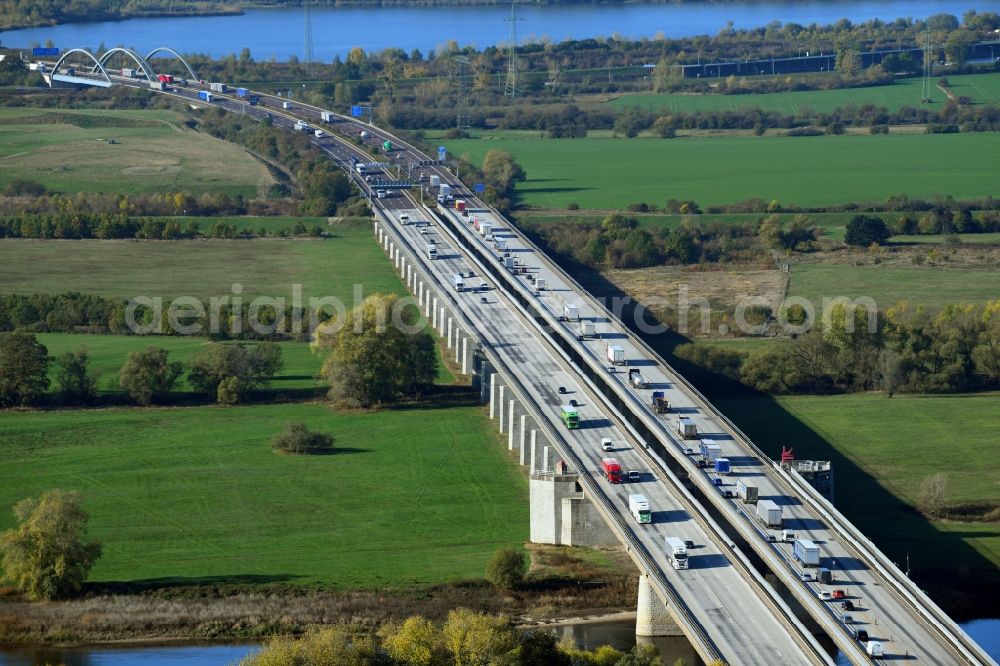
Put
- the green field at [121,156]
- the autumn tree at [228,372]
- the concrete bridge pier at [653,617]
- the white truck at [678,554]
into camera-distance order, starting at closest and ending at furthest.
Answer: the white truck at [678,554] < the concrete bridge pier at [653,617] < the autumn tree at [228,372] < the green field at [121,156]

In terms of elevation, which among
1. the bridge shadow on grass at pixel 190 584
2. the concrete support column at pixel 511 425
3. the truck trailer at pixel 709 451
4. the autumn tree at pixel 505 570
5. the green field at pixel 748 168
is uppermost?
the green field at pixel 748 168

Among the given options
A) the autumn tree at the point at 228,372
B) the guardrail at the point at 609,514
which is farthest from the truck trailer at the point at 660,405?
the autumn tree at the point at 228,372

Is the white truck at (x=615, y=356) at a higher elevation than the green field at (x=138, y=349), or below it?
higher

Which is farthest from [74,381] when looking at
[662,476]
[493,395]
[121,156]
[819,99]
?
[819,99]

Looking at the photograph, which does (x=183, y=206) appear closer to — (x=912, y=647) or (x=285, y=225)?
(x=285, y=225)

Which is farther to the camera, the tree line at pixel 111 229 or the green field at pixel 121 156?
the green field at pixel 121 156

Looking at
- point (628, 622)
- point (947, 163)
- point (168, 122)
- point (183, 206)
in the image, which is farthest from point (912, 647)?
point (168, 122)

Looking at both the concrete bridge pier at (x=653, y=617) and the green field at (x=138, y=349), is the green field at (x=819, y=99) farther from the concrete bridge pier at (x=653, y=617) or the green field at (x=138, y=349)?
the concrete bridge pier at (x=653, y=617)

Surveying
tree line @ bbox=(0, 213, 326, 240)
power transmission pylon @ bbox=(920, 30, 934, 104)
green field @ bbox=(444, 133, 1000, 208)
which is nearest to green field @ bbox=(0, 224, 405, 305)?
tree line @ bbox=(0, 213, 326, 240)

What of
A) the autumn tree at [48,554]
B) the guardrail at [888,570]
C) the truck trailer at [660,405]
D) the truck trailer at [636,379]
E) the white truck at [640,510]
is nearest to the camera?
the guardrail at [888,570]
